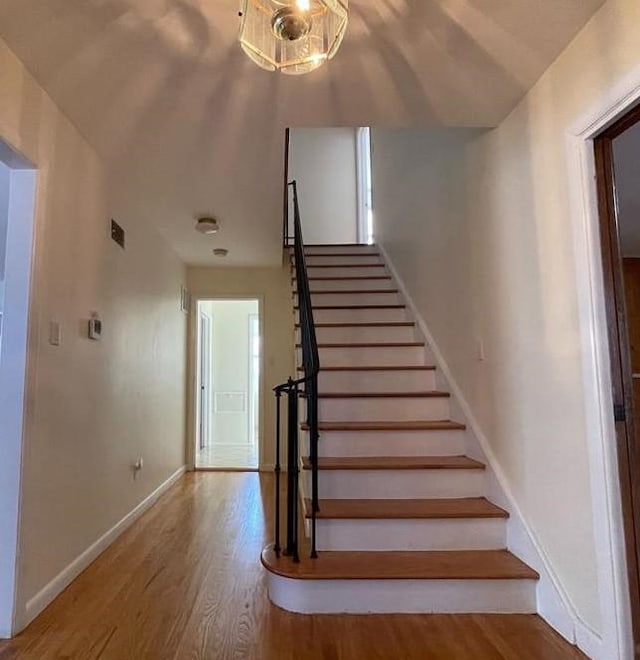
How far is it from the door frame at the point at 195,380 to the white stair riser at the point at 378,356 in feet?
6.11

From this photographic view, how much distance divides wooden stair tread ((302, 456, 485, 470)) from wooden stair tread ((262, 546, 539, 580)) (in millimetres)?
421

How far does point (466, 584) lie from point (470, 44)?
208cm

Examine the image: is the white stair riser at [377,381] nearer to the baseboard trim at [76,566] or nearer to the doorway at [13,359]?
the baseboard trim at [76,566]

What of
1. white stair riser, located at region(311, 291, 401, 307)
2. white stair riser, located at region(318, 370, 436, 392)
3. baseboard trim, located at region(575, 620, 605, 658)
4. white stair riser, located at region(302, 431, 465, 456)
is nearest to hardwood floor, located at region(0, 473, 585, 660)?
baseboard trim, located at region(575, 620, 605, 658)

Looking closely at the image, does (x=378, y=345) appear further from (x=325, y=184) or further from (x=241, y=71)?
(x=325, y=184)

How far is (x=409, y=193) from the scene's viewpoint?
13.5 feet

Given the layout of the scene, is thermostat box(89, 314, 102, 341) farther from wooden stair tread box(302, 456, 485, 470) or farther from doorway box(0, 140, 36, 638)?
wooden stair tread box(302, 456, 485, 470)

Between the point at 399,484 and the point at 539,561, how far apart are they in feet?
2.40

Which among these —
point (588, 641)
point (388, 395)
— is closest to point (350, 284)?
point (388, 395)

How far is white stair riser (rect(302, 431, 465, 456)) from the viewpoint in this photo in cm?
281

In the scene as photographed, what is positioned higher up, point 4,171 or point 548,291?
point 4,171

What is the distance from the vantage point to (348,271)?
5.02 meters

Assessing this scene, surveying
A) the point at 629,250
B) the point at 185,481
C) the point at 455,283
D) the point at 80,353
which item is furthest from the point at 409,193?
the point at 185,481

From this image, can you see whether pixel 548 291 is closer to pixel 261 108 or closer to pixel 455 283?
pixel 455 283
